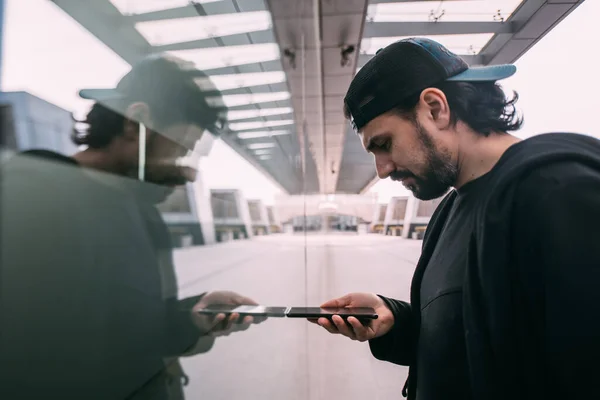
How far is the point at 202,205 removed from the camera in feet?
1.85

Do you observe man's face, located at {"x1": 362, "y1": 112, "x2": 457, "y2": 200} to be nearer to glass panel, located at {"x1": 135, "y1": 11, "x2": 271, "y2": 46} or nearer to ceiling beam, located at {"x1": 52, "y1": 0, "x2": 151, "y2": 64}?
glass panel, located at {"x1": 135, "y1": 11, "x2": 271, "y2": 46}

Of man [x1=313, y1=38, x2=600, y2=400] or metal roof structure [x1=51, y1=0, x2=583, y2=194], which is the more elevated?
metal roof structure [x1=51, y1=0, x2=583, y2=194]

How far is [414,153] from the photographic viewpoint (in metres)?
0.85

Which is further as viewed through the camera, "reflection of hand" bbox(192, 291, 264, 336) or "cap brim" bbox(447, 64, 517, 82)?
"cap brim" bbox(447, 64, 517, 82)

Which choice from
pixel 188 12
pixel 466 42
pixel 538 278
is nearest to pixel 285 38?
pixel 466 42

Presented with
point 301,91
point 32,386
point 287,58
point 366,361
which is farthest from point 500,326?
point 301,91

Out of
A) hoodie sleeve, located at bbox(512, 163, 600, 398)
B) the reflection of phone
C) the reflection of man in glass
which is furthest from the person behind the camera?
the reflection of phone

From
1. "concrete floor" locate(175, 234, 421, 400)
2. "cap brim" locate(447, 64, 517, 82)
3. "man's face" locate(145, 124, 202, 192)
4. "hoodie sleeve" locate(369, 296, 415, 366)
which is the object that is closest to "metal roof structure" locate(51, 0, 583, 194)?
"man's face" locate(145, 124, 202, 192)

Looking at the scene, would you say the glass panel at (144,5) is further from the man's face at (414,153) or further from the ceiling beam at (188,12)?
the man's face at (414,153)

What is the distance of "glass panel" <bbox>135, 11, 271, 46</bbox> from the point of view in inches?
18.2

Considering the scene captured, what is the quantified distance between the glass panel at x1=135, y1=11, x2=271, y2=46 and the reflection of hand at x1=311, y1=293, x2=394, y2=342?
0.71m

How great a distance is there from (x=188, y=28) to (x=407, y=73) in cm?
53

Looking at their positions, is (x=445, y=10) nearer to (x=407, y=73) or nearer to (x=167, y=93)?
(x=407, y=73)

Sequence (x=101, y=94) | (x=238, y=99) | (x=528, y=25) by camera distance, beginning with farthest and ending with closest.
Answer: (x=528, y=25) < (x=238, y=99) < (x=101, y=94)
